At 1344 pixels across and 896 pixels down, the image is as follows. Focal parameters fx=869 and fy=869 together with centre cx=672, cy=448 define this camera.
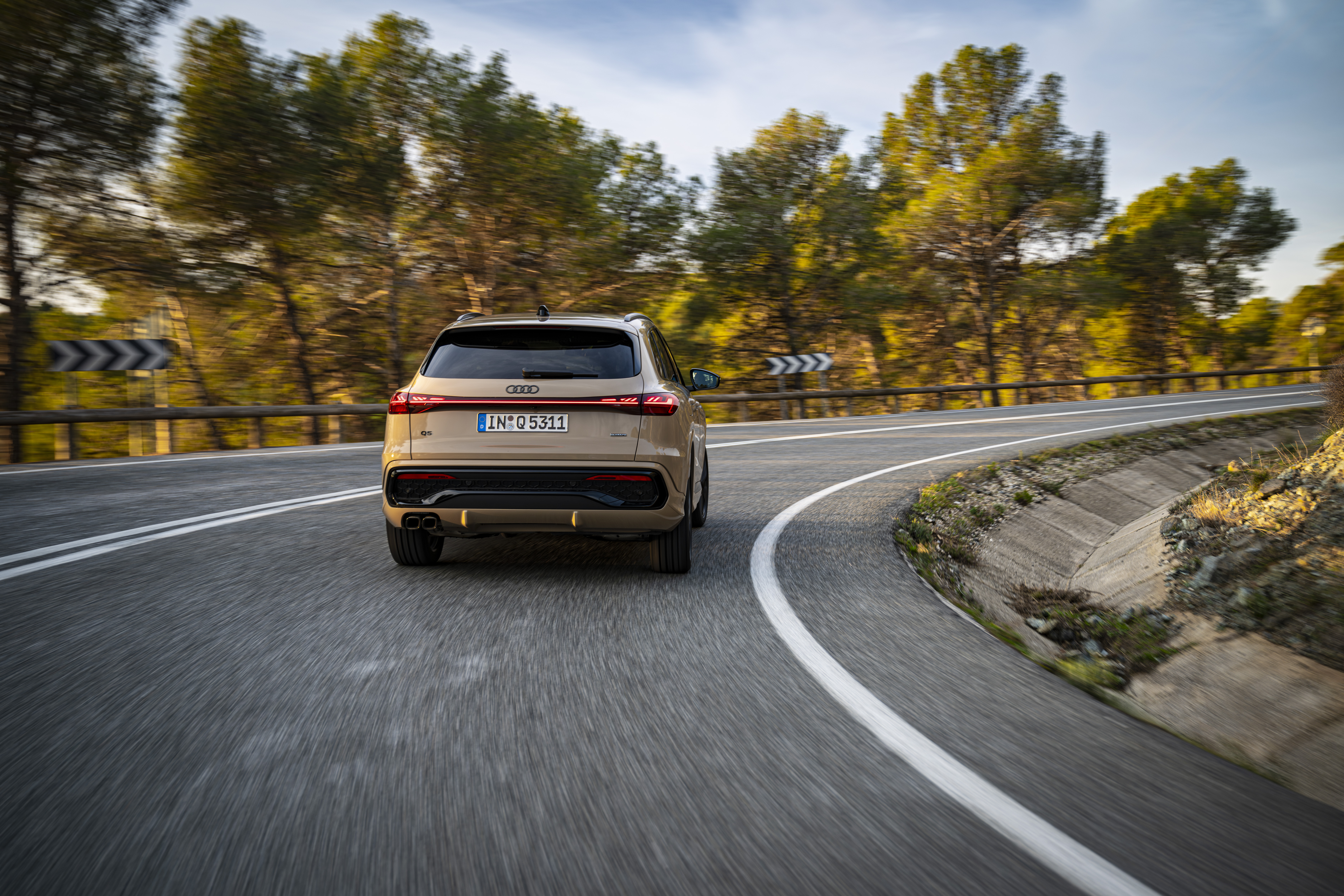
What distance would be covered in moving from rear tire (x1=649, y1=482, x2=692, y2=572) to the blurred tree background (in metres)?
16.6

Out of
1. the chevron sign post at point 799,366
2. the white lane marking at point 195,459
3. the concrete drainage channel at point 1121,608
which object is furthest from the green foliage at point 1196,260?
the white lane marking at point 195,459

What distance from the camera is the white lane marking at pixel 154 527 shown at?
5.72 meters

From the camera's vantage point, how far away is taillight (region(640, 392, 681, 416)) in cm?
510

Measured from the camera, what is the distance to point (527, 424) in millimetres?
5012

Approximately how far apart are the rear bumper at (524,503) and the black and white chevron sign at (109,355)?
12235mm

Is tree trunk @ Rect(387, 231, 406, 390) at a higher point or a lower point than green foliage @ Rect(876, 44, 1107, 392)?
lower

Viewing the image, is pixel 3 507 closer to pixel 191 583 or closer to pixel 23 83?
pixel 191 583

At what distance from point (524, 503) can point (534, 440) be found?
1.20ft

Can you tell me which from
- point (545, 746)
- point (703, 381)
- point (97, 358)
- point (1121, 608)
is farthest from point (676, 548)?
point (97, 358)

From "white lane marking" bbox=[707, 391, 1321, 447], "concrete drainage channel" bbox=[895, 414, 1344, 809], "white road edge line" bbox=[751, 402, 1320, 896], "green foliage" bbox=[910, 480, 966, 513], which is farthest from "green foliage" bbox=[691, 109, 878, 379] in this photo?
"white road edge line" bbox=[751, 402, 1320, 896]

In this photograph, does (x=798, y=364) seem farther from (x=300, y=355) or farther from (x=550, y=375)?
(x=550, y=375)

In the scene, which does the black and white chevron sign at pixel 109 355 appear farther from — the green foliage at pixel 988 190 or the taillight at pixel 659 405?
the green foliage at pixel 988 190

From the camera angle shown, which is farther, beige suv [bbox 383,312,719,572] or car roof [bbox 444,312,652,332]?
car roof [bbox 444,312,652,332]

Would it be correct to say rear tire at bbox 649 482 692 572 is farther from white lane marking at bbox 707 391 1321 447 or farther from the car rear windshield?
white lane marking at bbox 707 391 1321 447
